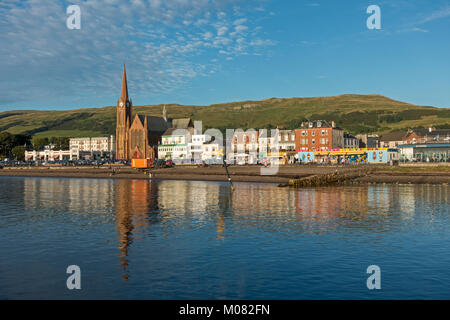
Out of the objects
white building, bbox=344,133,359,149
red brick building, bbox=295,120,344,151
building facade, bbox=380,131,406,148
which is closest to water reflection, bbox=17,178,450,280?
red brick building, bbox=295,120,344,151

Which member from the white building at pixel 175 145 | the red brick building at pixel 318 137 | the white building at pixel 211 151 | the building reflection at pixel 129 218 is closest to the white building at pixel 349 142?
the red brick building at pixel 318 137

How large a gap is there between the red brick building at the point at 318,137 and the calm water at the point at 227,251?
9494 cm

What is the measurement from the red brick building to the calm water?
9494 centimetres

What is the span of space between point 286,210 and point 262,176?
4834 cm

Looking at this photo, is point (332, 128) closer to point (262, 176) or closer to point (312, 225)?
point (262, 176)

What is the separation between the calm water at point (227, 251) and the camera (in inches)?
675

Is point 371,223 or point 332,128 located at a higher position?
point 332,128

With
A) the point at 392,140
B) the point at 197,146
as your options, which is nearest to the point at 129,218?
the point at 197,146

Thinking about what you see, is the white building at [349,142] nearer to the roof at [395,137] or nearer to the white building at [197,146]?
the roof at [395,137]

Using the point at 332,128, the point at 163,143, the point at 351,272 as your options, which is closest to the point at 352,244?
the point at 351,272

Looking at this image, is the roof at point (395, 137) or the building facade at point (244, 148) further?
the roof at point (395, 137)
